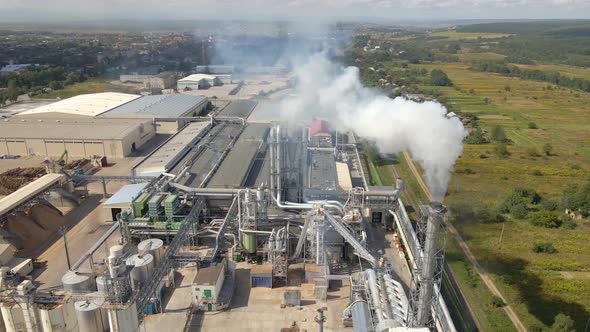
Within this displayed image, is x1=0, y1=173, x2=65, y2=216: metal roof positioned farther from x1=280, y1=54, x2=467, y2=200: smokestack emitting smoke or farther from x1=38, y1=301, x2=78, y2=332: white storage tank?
x1=280, y1=54, x2=467, y2=200: smokestack emitting smoke

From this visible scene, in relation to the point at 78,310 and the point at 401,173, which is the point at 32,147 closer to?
the point at 78,310

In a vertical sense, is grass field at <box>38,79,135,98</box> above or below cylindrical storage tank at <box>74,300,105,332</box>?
below

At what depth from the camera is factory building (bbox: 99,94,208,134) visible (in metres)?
43.3

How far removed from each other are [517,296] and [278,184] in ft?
38.2

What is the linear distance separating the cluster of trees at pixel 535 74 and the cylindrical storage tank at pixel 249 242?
79719 millimetres

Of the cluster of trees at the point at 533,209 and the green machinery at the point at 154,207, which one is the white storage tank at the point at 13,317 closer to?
the green machinery at the point at 154,207

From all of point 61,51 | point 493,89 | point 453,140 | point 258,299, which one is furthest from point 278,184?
point 61,51

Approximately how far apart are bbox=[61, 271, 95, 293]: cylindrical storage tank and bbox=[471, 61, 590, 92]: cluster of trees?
8652cm

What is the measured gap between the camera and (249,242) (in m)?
20.1

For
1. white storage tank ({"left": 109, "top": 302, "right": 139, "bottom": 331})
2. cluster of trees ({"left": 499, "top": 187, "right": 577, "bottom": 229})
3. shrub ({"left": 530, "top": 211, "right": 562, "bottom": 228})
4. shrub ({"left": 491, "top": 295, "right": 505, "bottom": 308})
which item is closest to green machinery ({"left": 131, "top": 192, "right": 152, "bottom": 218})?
white storage tank ({"left": 109, "top": 302, "right": 139, "bottom": 331})

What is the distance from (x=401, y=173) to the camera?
34.2m

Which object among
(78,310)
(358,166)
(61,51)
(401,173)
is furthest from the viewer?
(61,51)

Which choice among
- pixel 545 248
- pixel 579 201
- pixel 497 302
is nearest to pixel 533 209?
pixel 579 201

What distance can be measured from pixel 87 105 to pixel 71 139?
11475 mm
